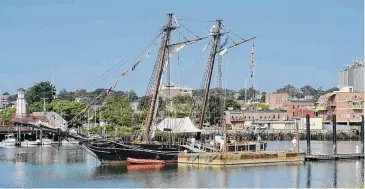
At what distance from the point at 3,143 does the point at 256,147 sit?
58.5m

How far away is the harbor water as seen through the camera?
170ft

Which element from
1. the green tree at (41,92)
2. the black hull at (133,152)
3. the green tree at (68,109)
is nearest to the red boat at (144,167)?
the black hull at (133,152)

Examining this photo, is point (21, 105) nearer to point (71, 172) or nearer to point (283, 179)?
point (71, 172)

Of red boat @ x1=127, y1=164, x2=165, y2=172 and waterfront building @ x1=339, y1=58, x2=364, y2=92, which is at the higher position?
waterfront building @ x1=339, y1=58, x2=364, y2=92

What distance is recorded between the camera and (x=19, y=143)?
117188 millimetres

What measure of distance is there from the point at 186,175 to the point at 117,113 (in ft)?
257

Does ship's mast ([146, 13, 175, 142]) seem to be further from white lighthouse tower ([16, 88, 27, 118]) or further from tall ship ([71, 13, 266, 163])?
white lighthouse tower ([16, 88, 27, 118])

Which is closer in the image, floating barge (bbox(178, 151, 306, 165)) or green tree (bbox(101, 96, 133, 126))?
floating barge (bbox(178, 151, 306, 165))

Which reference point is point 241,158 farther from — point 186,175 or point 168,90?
point 168,90

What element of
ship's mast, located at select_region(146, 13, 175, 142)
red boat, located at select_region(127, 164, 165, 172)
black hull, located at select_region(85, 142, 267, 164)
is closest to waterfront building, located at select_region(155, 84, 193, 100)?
ship's mast, located at select_region(146, 13, 175, 142)

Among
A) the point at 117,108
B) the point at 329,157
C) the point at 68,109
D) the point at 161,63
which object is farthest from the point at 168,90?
the point at 68,109

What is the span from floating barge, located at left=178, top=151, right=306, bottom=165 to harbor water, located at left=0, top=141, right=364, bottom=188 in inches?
55.8

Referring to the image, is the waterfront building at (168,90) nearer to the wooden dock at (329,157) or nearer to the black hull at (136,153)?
the black hull at (136,153)

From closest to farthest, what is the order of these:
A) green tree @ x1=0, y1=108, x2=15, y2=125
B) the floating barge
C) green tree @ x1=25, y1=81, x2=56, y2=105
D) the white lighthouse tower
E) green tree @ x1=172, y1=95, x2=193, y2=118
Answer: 1. the floating barge
2. green tree @ x1=172, y1=95, x2=193, y2=118
3. the white lighthouse tower
4. green tree @ x1=0, y1=108, x2=15, y2=125
5. green tree @ x1=25, y1=81, x2=56, y2=105
